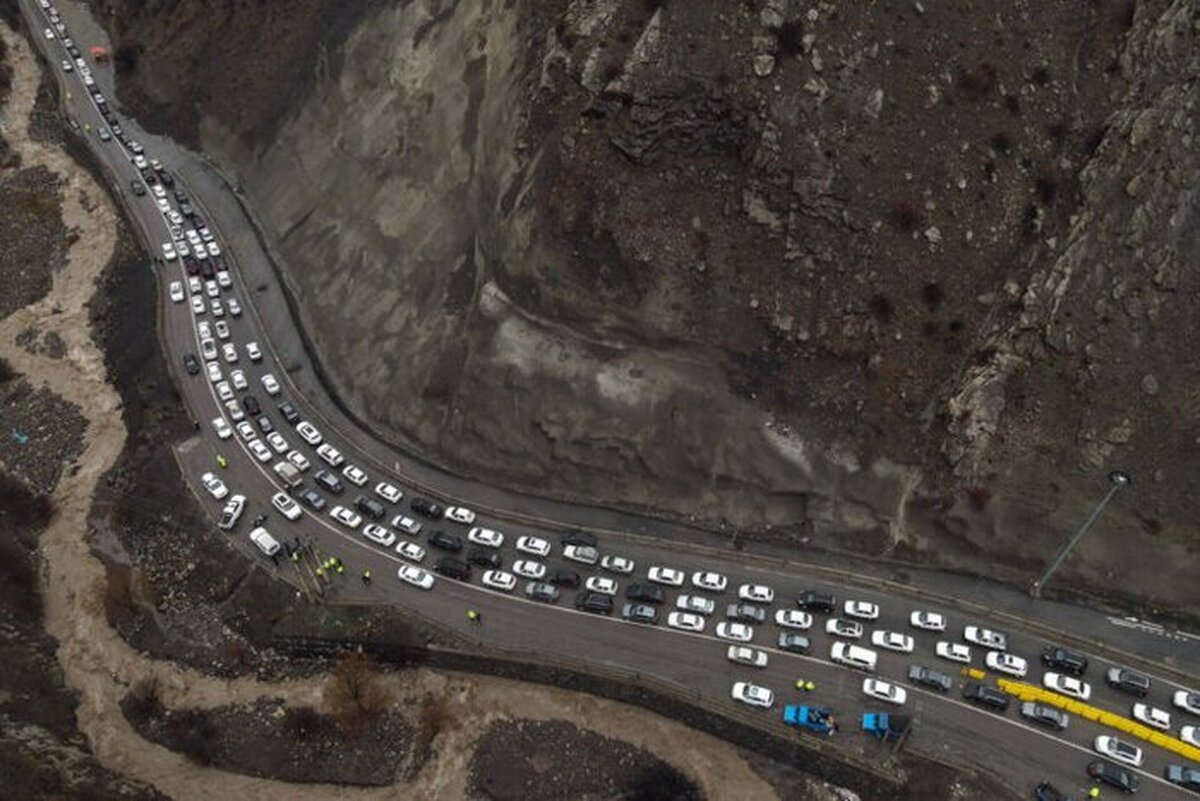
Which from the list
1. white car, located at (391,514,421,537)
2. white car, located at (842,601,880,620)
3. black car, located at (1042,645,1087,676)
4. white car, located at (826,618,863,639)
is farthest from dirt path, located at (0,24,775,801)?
black car, located at (1042,645,1087,676)

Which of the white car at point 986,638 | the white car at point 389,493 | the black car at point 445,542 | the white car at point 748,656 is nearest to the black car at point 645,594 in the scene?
the white car at point 748,656

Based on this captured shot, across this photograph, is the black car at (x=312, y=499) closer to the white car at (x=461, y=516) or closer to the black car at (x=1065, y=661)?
the white car at (x=461, y=516)

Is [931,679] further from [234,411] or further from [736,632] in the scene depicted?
[234,411]

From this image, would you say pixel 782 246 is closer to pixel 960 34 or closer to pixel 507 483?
pixel 960 34

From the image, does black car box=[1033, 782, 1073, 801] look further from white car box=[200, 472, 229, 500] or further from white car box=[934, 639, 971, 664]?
white car box=[200, 472, 229, 500]

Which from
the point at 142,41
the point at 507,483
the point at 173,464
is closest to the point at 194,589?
the point at 173,464
